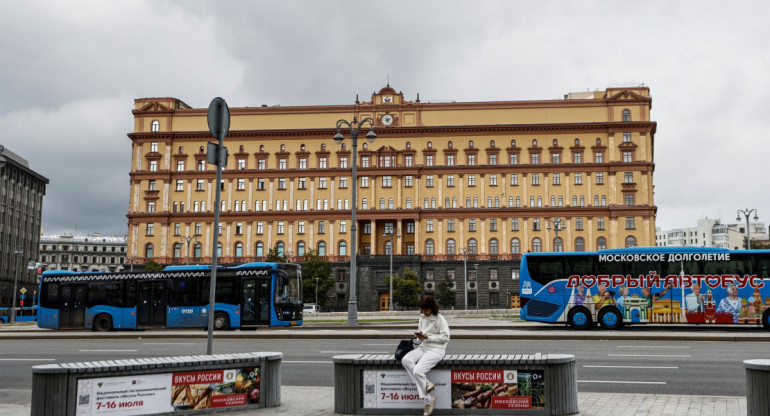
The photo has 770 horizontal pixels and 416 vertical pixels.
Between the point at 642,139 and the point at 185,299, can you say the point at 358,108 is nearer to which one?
the point at 642,139

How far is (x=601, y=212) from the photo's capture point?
90.5 m

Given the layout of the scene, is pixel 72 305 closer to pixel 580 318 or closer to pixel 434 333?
pixel 580 318

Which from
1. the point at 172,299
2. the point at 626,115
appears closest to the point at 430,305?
the point at 172,299

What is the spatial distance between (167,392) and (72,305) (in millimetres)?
25992

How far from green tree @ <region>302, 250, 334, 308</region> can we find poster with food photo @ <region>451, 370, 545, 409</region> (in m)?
73.7

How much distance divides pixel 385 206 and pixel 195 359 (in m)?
84.5

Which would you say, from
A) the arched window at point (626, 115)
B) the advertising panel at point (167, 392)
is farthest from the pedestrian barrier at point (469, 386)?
the arched window at point (626, 115)

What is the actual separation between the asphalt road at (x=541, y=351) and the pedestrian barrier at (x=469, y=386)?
326 centimetres

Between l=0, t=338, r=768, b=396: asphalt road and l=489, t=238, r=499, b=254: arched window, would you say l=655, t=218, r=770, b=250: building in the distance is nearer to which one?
l=489, t=238, r=499, b=254: arched window

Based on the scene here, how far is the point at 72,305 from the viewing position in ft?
108

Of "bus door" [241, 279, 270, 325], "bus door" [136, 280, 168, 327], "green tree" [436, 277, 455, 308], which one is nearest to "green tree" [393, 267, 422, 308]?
"green tree" [436, 277, 455, 308]

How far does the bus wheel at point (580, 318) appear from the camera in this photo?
2812 centimetres

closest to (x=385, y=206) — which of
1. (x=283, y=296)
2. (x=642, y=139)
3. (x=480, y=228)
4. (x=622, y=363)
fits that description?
(x=480, y=228)

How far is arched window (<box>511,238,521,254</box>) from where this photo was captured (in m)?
91.5
